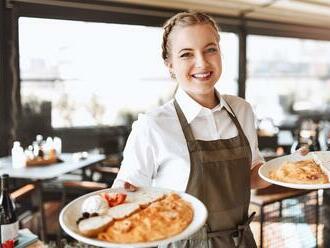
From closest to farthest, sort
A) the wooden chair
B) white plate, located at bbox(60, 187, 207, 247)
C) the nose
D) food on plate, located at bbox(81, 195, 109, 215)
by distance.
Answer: white plate, located at bbox(60, 187, 207, 247) < food on plate, located at bbox(81, 195, 109, 215) < the nose < the wooden chair

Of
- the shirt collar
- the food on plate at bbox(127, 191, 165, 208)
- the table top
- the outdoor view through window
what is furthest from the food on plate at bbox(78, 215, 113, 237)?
the outdoor view through window

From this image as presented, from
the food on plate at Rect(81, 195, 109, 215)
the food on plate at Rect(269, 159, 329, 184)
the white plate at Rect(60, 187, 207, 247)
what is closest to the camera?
the white plate at Rect(60, 187, 207, 247)

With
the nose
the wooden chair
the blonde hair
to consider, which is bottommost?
the wooden chair

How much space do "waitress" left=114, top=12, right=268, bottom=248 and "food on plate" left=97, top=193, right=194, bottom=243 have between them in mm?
164

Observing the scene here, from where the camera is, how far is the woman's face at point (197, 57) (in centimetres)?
130

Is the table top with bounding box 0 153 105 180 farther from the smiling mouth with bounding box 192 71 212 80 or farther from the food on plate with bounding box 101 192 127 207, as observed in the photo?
the smiling mouth with bounding box 192 71 212 80

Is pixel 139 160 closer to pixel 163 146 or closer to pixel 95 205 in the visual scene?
pixel 163 146

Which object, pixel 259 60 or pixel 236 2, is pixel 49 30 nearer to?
pixel 236 2

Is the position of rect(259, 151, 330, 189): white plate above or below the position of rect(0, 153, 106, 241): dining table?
above

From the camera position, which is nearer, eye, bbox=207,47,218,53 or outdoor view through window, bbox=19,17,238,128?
eye, bbox=207,47,218,53

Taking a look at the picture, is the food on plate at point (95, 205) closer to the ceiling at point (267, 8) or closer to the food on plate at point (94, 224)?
the food on plate at point (94, 224)

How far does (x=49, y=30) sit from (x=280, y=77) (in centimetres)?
350

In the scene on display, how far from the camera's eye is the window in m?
4.76

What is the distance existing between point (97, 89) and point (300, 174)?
2.39m
